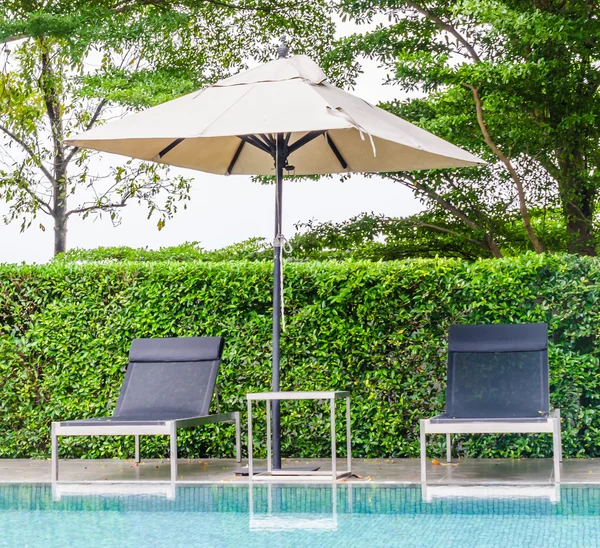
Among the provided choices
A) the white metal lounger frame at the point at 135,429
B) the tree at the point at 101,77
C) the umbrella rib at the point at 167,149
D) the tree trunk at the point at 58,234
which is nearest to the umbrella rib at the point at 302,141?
the umbrella rib at the point at 167,149

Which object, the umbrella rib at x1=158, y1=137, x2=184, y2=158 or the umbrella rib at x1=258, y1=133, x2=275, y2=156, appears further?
the umbrella rib at x1=158, y1=137, x2=184, y2=158

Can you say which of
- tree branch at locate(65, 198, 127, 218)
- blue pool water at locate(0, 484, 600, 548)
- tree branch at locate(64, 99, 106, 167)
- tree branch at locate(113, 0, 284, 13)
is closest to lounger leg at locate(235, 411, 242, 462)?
blue pool water at locate(0, 484, 600, 548)

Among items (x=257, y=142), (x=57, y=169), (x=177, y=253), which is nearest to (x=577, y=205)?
(x=177, y=253)

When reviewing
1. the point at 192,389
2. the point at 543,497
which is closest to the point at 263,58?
the point at 192,389

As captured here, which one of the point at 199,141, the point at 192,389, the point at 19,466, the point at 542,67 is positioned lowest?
the point at 19,466

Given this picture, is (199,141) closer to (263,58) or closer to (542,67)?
(542,67)

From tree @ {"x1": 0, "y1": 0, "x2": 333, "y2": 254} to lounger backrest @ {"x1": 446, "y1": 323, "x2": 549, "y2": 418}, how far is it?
8.85 meters

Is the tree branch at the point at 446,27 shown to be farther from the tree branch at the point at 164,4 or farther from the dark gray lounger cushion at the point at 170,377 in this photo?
the dark gray lounger cushion at the point at 170,377

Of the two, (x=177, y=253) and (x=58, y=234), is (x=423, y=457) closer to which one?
(x=177, y=253)

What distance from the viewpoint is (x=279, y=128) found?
5664mm

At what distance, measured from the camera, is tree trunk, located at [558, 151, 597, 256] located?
39.8ft

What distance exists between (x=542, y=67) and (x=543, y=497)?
6.99m

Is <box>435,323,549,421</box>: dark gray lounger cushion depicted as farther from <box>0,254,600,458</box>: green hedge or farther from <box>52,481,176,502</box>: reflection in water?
<box>52,481,176,502</box>: reflection in water

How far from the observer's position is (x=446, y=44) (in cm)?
1361
